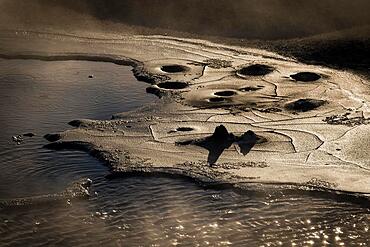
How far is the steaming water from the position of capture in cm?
440

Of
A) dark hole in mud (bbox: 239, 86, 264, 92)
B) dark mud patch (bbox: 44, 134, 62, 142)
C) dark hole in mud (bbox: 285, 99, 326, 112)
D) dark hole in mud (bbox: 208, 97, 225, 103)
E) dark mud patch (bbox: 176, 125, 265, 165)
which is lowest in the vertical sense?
dark mud patch (bbox: 44, 134, 62, 142)

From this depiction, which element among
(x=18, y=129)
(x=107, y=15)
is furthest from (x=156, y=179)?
(x=107, y=15)

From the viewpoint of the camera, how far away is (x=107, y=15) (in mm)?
11930

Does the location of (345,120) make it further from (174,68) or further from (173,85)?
(174,68)

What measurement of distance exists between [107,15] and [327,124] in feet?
21.0

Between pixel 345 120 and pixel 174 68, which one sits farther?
pixel 174 68

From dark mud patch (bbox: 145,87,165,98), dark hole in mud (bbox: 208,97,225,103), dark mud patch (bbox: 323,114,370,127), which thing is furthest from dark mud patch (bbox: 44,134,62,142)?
dark mud patch (bbox: 323,114,370,127)

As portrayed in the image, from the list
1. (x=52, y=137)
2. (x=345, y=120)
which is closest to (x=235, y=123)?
(x=345, y=120)

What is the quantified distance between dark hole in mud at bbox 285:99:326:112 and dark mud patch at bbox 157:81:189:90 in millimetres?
1315

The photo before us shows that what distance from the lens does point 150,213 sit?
4.75 metres

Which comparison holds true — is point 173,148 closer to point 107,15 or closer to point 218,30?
point 218,30

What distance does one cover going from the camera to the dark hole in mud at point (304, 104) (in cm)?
698

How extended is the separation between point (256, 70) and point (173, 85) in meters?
1.19

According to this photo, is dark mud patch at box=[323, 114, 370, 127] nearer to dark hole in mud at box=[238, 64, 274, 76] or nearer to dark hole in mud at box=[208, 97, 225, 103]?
dark hole in mud at box=[208, 97, 225, 103]
